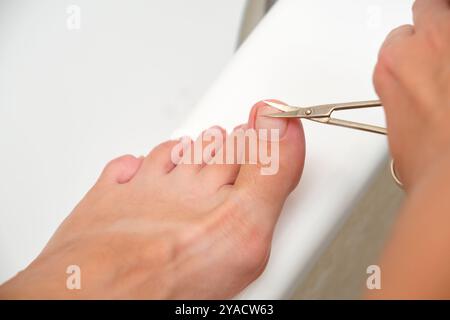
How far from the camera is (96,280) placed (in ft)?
1.90

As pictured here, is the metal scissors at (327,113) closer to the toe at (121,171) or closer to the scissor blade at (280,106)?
the scissor blade at (280,106)

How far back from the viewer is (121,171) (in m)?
0.74

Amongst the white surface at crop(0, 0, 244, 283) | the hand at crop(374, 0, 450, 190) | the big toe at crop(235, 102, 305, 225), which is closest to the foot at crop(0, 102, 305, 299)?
the big toe at crop(235, 102, 305, 225)

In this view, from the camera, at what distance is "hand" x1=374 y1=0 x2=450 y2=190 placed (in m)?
0.47

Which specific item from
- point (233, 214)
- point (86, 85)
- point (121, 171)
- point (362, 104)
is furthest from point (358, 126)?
point (86, 85)

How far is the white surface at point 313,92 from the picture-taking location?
591 millimetres

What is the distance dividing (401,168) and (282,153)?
14cm

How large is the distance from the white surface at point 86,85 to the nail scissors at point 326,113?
431 mm

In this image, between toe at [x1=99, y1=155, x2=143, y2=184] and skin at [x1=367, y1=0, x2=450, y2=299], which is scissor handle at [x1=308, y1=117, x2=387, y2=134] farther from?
toe at [x1=99, y1=155, x2=143, y2=184]

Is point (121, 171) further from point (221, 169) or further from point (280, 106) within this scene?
point (280, 106)

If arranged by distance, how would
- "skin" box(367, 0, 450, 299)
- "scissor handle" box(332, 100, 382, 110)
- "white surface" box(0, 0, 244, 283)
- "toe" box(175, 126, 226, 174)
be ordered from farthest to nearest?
1. "white surface" box(0, 0, 244, 283)
2. "toe" box(175, 126, 226, 174)
3. "scissor handle" box(332, 100, 382, 110)
4. "skin" box(367, 0, 450, 299)
